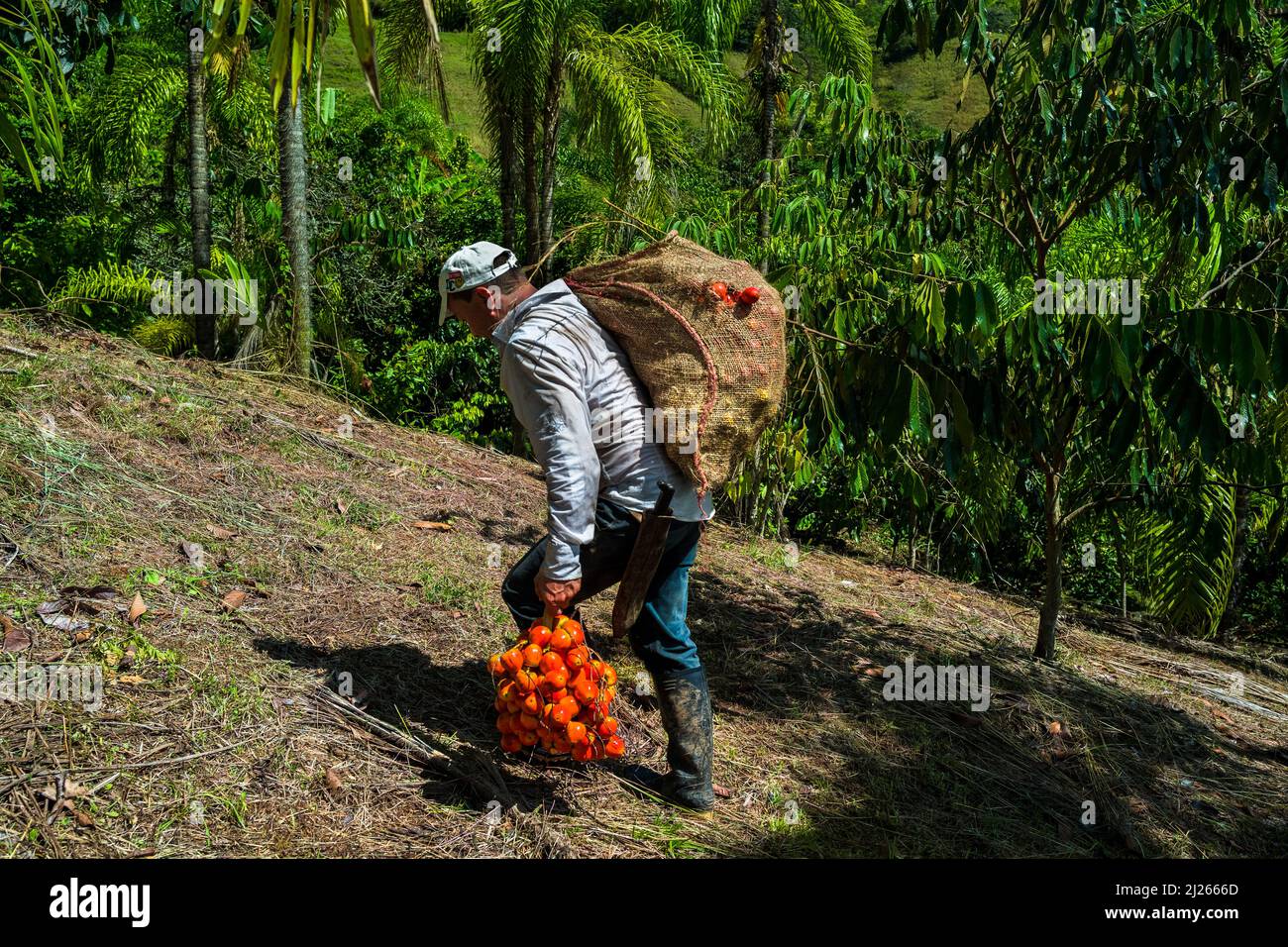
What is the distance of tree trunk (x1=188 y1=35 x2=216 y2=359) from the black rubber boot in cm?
661

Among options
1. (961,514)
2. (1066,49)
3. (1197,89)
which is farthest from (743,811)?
(961,514)

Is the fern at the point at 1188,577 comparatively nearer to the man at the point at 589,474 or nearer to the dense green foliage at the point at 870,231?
the dense green foliage at the point at 870,231

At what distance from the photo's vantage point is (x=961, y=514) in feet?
30.8

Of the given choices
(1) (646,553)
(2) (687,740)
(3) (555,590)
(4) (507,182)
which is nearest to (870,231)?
(1) (646,553)

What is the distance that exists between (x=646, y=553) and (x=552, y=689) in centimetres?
49

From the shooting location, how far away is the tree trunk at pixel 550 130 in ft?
33.0

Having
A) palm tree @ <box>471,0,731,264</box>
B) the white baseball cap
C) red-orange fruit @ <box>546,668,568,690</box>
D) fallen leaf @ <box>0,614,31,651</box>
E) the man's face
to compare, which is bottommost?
fallen leaf @ <box>0,614,31,651</box>

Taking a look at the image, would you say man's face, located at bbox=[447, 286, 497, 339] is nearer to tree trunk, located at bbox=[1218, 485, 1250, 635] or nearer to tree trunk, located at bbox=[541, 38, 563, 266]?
tree trunk, located at bbox=[541, 38, 563, 266]

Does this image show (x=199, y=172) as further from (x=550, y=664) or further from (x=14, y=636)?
(x=550, y=664)

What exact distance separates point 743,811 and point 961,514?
20.5 feet

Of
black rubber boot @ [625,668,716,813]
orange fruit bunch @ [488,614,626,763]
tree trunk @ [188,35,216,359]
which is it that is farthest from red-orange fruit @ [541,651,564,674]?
tree trunk @ [188,35,216,359]

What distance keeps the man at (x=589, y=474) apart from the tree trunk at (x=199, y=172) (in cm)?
592

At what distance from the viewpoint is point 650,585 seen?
3.35 metres

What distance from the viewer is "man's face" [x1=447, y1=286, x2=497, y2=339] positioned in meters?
3.29
